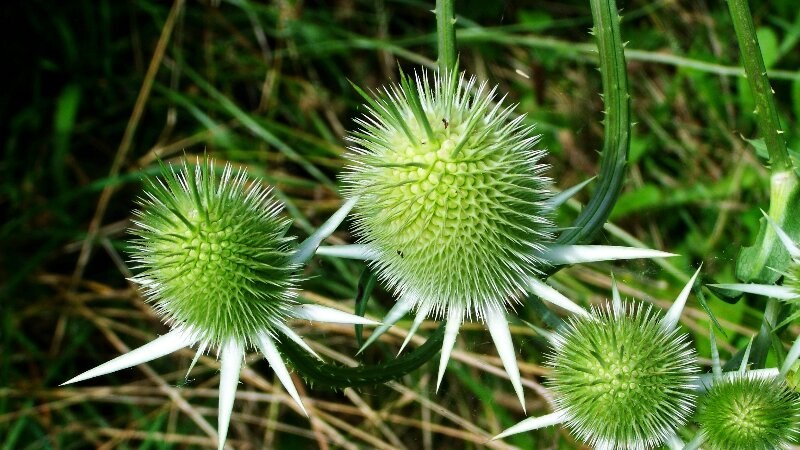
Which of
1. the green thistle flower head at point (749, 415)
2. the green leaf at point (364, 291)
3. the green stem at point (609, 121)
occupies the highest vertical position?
the green stem at point (609, 121)

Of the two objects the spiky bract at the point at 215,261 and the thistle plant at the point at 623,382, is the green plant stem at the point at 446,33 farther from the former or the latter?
the thistle plant at the point at 623,382

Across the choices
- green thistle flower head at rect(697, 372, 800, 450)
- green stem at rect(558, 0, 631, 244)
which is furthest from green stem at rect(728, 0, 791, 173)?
green thistle flower head at rect(697, 372, 800, 450)

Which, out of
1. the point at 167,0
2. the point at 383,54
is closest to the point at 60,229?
the point at 167,0

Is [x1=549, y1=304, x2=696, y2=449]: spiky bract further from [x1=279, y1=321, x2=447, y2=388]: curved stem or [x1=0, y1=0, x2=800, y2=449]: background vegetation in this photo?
[x1=0, y1=0, x2=800, y2=449]: background vegetation

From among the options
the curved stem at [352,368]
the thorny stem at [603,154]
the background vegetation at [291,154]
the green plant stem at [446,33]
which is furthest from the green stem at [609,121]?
the background vegetation at [291,154]

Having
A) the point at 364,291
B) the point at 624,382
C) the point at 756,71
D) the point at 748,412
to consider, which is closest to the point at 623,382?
the point at 624,382

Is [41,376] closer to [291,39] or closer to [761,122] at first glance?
[291,39]
